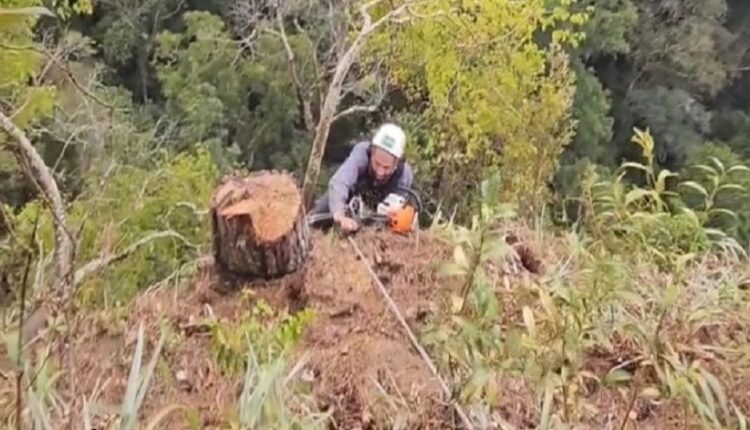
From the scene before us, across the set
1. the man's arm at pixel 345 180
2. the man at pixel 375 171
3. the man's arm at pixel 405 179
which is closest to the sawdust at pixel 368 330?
the man's arm at pixel 345 180

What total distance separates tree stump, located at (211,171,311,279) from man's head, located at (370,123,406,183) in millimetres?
876

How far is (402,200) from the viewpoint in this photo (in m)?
4.97

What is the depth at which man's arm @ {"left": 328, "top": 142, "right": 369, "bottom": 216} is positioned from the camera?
15.9 ft

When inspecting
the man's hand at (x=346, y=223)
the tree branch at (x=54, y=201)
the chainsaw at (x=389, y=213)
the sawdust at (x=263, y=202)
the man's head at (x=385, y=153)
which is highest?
the tree branch at (x=54, y=201)

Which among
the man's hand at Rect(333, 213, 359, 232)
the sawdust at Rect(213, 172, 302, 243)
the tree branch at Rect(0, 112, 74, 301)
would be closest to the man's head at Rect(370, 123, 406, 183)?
the man's hand at Rect(333, 213, 359, 232)

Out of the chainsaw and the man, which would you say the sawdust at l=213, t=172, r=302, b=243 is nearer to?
the chainsaw

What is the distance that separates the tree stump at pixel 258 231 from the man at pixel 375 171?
757 mm

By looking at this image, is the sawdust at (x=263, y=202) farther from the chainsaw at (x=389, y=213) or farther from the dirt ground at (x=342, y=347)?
the chainsaw at (x=389, y=213)

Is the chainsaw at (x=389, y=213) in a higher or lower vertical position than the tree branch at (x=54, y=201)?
lower

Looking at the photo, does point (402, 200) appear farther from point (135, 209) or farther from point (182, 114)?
point (182, 114)

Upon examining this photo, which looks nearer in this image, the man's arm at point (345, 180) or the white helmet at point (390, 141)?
the man's arm at point (345, 180)

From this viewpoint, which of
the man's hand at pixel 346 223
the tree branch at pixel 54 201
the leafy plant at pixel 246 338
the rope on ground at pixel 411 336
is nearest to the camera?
the tree branch at pixel 54 201

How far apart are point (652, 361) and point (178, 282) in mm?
1915

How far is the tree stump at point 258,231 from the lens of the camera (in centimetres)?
411
